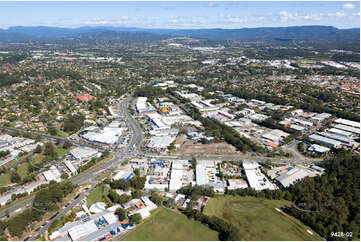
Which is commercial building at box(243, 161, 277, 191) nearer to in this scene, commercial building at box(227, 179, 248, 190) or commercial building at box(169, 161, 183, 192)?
commercial building at box(227, 179, 248, 190)

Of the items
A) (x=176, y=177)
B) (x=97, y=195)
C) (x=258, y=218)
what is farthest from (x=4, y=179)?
(x=258, y=218)

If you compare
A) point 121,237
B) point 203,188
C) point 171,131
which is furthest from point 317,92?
point 121,237

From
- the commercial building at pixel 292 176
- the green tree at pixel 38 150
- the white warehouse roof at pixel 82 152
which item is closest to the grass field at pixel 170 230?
the commercial building at pixel 292 176

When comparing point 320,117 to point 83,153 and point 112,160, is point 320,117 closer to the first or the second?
point 112,160

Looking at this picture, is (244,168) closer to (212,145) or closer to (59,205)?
(212,145)

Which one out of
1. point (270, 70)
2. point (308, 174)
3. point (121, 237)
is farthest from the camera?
point (270, 70)

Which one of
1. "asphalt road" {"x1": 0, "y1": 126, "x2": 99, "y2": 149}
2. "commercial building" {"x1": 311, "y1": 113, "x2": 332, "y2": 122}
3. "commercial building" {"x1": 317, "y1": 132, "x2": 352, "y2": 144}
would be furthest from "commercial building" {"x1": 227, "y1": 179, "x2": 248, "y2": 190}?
"commercial building" {"x1": 311, "y1": 113, "x2": 332, "y2": 122}
